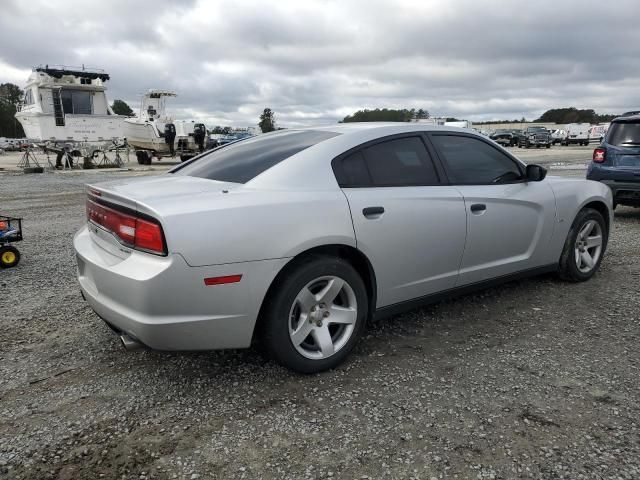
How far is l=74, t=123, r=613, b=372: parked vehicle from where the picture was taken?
249 cm

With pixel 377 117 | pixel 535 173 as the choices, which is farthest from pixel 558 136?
pixel 535 173

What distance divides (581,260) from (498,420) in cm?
276

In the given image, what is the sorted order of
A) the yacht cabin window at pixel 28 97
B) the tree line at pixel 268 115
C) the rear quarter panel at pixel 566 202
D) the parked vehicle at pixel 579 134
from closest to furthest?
the rear quarter panel at pixel 566 202 → the yacht cabin window at pixel 28 97 → the parked vehicle at pixel 579 134 → the tree line at pixel 268 115

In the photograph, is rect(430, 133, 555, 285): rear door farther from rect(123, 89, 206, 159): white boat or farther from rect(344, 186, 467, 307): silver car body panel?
rect(123, 89, 206, 159): white boat

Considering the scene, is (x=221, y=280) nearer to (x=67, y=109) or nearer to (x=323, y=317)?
(x=323, y=317)

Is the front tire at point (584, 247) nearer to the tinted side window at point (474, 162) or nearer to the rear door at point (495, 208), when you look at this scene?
the rear door at point (495, 208)

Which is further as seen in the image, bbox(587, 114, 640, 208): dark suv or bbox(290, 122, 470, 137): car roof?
bbox(587, 114, 640, 208): dark suv

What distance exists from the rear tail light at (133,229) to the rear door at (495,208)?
212cm

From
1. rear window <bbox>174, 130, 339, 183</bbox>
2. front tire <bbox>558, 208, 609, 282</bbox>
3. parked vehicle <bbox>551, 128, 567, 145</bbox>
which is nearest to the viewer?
rear window <bbox>174, 130, 339, 183</bbox>

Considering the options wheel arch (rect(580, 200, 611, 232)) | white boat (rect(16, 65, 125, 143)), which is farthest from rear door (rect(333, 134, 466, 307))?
white boat (rect(16, 65, 125, 143))

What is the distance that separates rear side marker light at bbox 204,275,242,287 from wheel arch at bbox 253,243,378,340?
0.70 feet

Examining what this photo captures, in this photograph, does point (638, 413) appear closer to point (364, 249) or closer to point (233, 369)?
point (364, 249)

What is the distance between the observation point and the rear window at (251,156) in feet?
10.2

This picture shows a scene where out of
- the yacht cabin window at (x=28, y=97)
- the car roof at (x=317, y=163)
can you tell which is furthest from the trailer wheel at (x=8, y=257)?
the yacht cabin window at (x=28, y=97)
